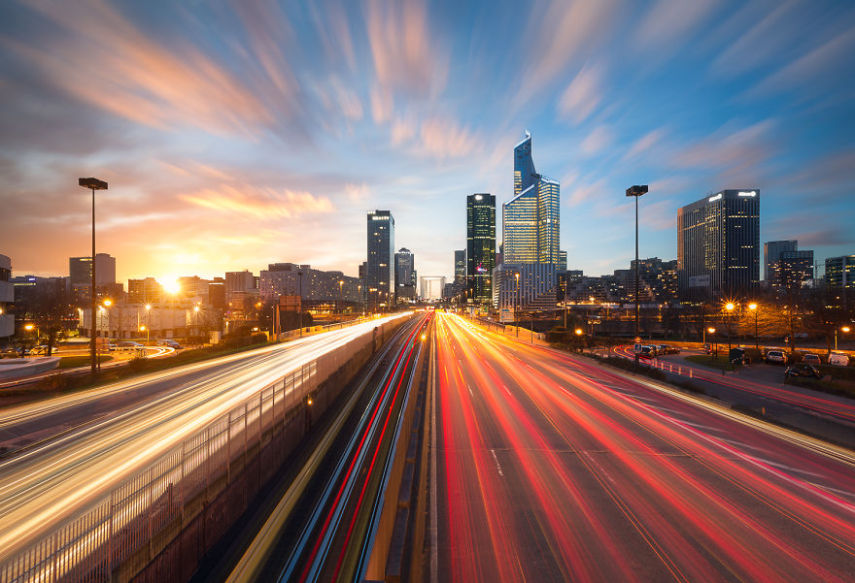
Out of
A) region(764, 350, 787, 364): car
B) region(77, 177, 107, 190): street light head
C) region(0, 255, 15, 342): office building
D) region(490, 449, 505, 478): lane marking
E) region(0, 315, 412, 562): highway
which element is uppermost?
region(77, 177, 107, 190): street light head

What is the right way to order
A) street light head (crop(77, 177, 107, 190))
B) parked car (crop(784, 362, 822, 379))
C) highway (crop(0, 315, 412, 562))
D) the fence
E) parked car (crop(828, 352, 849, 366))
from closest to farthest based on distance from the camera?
the fence → highway (crop(0, 315, 412, 562)) → street light head (crop(77, 177, 107, 190)) → parked car (crop(784, 362, 822, 379)) → parked car (crop(828, 352, 849, 366))

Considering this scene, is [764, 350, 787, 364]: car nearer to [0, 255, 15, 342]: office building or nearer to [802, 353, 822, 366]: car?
[802, 353, 822, 366]: car

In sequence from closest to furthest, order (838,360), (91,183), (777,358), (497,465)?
(497,465), (91,183), (838,360), (777,358)

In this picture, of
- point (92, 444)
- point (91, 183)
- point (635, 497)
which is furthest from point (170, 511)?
point (91, 183)

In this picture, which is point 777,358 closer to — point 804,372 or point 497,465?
point 804,372

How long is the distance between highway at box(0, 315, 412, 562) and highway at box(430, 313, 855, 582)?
27.8 feet

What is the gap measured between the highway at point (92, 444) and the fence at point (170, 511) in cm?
59

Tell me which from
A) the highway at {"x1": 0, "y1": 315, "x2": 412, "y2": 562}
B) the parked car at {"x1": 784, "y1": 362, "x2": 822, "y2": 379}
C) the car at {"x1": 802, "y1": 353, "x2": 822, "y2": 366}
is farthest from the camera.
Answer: the car at {"x1": 802, "y1": 353, "x2": 822, "y2": 366}

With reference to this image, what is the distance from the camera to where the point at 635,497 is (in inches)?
395

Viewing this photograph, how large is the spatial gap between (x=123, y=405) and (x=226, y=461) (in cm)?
785

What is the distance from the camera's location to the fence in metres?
5.34

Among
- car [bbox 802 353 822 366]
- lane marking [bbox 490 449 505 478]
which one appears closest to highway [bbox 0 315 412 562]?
lane marking [bbox 490 449 505 478]

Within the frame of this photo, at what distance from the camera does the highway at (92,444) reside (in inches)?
282

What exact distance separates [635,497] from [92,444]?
53.8 ft
